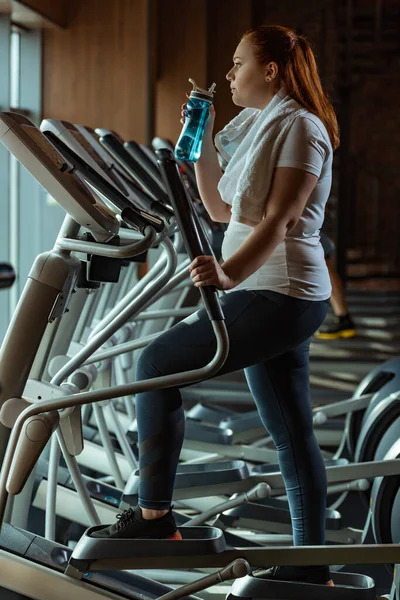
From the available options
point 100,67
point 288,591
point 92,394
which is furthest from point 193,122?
point 100,67

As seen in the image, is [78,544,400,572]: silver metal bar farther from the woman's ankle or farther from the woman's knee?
the woman's knee

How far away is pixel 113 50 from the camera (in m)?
6.23

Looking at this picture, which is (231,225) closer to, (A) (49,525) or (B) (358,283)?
(A) (49,525)

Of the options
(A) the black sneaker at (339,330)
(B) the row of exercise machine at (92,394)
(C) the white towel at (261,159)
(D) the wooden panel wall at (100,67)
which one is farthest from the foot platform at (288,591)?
(A) the black sneaker at (339,330)

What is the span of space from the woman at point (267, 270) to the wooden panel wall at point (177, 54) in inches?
269

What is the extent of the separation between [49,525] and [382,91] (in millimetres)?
12098

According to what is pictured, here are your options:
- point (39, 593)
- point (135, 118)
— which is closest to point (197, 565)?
point (39, 593)

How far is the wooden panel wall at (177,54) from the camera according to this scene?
8719 mm

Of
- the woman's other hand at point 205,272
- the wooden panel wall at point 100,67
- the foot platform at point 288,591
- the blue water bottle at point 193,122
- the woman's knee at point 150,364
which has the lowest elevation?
the foot platform at point 288,591

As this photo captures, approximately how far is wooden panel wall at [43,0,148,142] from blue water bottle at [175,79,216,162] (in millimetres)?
4317

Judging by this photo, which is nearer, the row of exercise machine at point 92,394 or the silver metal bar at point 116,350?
the row of exercise machine at point 92,394

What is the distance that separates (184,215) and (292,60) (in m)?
0.48

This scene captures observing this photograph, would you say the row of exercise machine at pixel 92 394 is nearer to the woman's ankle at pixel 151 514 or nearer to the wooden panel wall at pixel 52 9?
the woman's ankle at pixel 151 514

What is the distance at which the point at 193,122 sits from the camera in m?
1.81
